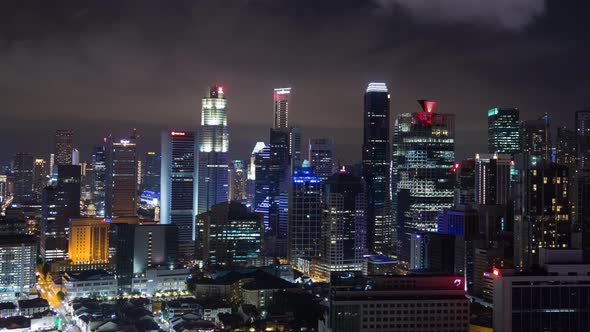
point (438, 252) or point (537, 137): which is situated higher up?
point (537, 137)

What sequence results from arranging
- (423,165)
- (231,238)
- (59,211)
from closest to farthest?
1. (231,238)
2. (59,211)
3. (423,165)

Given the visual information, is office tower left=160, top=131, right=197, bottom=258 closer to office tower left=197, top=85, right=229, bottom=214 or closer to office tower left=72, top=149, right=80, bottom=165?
office tower left=197, top=85, right=229, bottom=214

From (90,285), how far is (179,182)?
11127 millimetres

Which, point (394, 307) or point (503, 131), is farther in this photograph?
point (503, 131)

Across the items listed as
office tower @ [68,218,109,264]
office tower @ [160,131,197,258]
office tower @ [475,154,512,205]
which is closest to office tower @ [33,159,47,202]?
office tower @ [160,131,197,258]

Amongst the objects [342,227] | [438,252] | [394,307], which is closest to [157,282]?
[342,227]

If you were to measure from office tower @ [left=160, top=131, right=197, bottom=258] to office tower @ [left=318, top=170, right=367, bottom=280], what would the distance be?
824 cm

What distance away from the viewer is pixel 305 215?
83.8 ft

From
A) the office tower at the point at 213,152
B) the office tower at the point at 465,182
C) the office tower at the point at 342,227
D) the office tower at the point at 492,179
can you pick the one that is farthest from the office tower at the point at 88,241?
the office tower at the point at 492,179

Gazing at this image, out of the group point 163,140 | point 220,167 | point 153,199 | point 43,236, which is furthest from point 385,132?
point 43,236

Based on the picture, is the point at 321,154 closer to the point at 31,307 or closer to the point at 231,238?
the point at 231,238

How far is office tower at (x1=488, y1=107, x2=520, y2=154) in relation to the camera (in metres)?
27.1

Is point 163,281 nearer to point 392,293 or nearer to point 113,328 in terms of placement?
point 113,328

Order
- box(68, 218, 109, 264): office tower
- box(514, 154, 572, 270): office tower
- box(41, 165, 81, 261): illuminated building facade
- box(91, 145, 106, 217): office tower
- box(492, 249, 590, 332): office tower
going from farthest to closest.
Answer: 1. box(91, 145, 106, 217): office tower
2. box(41, 165, 81, 261): illuminated building facade
3. box(68, 218, 109, 264): office tower
4. box(514, 154, 572, 270): office tower
5. box(492, 249, 590, 332): office tower
